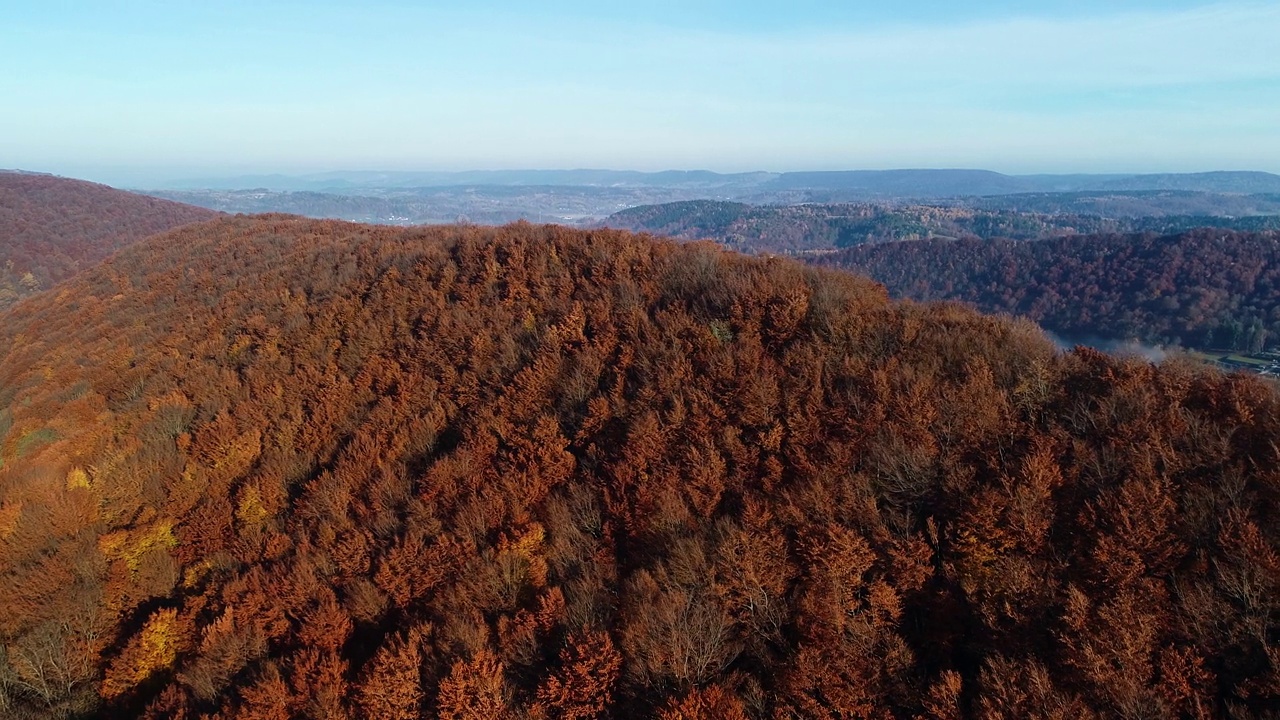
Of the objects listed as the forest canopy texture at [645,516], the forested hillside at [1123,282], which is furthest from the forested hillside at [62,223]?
the forested hillside at [1123,282]

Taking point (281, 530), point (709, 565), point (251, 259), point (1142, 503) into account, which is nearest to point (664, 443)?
point (709, 565)

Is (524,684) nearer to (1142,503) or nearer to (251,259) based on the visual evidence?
(1142,503)

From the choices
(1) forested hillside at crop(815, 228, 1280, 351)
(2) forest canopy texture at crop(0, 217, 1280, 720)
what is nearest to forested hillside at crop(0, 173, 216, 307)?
(2) forest canopy texture at crop(0, 217, 1280, 720)

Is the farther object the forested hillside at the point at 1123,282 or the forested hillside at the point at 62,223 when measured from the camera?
the forested hillside at the point at 62,223

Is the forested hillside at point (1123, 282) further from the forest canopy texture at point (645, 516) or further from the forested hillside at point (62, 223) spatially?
the forested hillside at point (62, 223)

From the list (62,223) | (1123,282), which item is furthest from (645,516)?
(62,223)

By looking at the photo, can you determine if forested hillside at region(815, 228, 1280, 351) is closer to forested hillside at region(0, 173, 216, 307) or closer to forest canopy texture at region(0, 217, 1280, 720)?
forest canopy texture at region(0, 217, 1280, 720)
